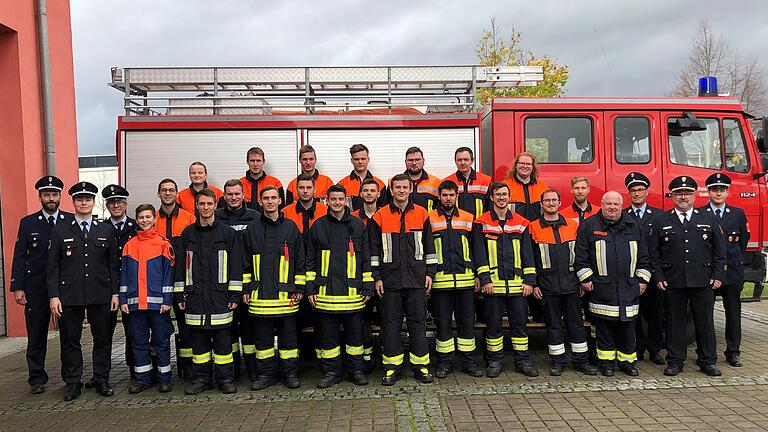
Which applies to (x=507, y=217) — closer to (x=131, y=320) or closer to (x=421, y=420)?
(x=421, y=420)

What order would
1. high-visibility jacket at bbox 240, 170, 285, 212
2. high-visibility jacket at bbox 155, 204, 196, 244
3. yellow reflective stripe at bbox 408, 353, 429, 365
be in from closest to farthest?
yellow reflective stripe at bbox 408, 353, 429, 365 < high-visibility jacket at bbox 155, 204, 196, 244 < high-visibility jacket at bbox 240, 170, 285, 212

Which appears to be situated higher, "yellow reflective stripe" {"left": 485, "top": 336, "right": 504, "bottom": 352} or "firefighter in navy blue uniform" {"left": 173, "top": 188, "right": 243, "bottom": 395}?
"firefighter in navy blue uniform" {"left": 173, "top": 188, "right": 243, "bottom": 395}

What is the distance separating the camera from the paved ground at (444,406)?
14.3ft

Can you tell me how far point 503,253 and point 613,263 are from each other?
1007 millimetres

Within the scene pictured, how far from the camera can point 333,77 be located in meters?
6.88

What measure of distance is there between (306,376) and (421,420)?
1.68m

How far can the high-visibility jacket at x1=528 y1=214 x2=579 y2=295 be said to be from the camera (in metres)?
5.49

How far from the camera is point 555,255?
216 inches

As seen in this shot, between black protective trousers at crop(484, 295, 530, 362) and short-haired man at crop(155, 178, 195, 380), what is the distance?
2853 millimetres

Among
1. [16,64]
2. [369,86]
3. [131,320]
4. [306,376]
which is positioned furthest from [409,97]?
[16,64]

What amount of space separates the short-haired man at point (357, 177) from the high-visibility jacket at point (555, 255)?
1.62m

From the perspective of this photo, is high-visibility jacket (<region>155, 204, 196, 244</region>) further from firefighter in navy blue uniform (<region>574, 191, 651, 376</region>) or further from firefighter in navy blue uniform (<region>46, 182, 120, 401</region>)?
firefighter in navy blue uniform (<region>574, 191, 651, 376</region>)

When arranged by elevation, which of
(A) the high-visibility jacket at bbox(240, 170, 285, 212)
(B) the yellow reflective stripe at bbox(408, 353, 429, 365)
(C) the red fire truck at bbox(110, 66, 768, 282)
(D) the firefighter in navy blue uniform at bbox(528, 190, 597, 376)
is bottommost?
(B) the yellow reflective stripe at bbox(408, 353, 429, 365)

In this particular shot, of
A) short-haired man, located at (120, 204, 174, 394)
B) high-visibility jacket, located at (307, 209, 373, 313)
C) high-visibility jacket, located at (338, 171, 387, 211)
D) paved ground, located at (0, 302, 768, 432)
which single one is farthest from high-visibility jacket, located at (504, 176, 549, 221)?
short-haired man, located at (120, 204, 174, 394)
